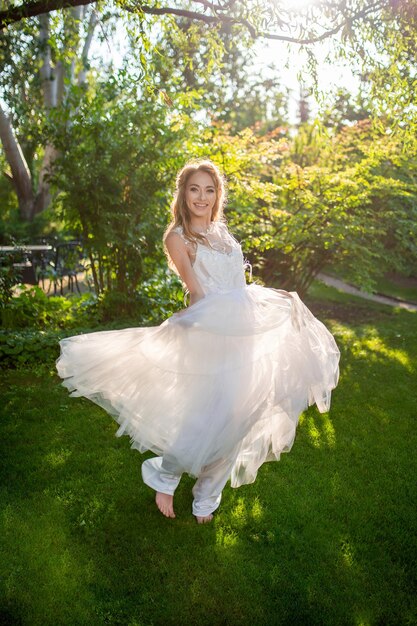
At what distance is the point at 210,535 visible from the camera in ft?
10.9

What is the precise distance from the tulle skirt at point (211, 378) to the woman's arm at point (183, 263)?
158 millimetres

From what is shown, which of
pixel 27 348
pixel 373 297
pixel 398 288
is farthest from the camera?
pixel 398 288

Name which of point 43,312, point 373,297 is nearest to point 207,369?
point 43,312

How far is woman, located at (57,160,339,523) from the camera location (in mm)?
3119

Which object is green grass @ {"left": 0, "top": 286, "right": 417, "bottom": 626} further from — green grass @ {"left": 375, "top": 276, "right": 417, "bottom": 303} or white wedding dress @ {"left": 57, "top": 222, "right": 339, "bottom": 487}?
green grass @ {"left": 375, "top": 276, "right": 417, "bottom": 303}

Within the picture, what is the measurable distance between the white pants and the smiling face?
153 centimetres

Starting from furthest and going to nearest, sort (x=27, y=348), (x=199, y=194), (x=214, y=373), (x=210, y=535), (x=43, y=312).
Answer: (x=43, y=312)
(x=27, y=348)
(x=199, y=194)
(x=210, y=535)
(x=214, y=373)

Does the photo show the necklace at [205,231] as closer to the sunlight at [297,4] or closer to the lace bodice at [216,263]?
the lace bodice at [216,263]

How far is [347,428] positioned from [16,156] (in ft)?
43.0

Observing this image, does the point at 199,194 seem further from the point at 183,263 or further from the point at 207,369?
the point at 207,369

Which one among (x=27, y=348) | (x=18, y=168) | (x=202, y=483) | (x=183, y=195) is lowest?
(x=27, y=348)

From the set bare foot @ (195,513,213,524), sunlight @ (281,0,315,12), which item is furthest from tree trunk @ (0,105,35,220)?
bare foot @ (195,513,213,524)

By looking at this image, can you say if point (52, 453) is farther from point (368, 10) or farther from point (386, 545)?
point (368, 10)

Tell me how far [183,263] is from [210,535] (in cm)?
161
